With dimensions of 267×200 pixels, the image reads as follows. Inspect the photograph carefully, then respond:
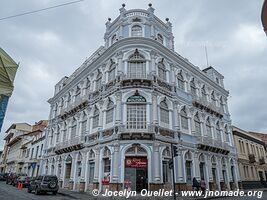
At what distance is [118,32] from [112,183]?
44.3 feet

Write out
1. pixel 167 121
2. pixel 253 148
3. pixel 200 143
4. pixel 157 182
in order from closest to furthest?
pixel 157 182 < pixel 167 121 < pixel 200 143 < pixel 253 148

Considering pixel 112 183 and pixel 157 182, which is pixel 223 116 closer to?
pixel 157 182

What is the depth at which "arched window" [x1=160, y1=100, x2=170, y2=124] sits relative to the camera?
18875 mm

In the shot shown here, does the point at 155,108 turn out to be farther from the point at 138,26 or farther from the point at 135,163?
the point at 138,26

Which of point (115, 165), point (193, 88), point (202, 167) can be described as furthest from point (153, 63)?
point (202, 167)

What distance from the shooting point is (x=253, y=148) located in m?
32.7

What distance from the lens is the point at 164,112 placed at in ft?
63.2

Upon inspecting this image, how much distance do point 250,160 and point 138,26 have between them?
23120mm

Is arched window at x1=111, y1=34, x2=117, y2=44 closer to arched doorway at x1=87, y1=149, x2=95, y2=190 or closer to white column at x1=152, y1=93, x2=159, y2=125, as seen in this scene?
white column at x1=152, y1=93, x2=159, y2=125

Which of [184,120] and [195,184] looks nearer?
[195,184]

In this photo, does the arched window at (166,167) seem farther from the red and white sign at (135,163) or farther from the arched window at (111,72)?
the arched window at (111,72)

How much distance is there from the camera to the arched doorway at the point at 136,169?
16031mm

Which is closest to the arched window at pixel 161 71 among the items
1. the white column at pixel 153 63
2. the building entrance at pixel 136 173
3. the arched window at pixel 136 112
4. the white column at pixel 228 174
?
the white column at pixel 153 63

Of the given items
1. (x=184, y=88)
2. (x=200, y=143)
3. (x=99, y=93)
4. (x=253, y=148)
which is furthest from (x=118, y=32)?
(x=253, y=148)
